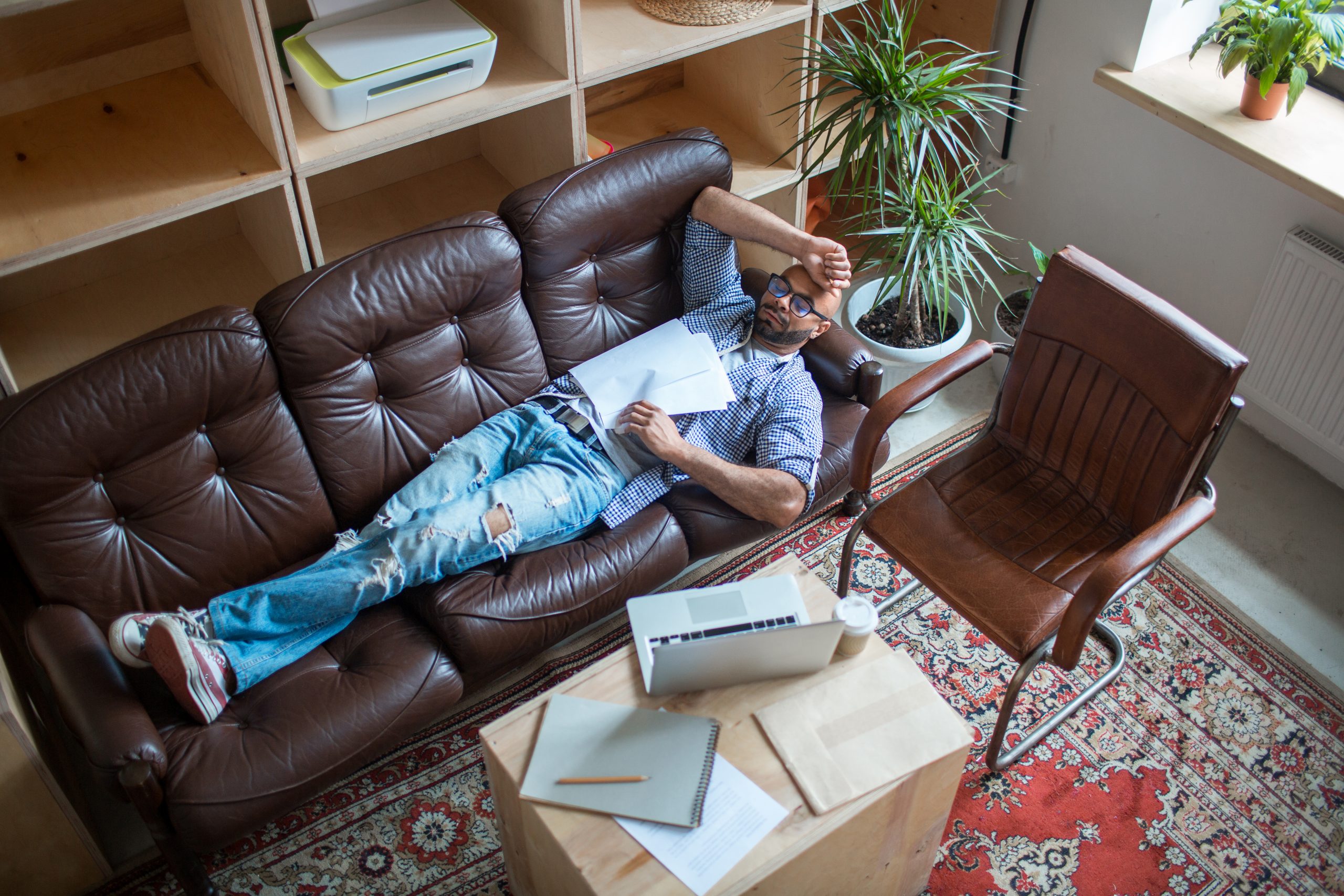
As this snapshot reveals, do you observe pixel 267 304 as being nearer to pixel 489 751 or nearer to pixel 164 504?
pixel 164 504

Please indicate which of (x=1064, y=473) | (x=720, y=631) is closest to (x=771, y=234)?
(x=1064, y=473)

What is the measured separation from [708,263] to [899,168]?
0.56 metres

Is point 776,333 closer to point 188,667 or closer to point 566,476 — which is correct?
point 566,476

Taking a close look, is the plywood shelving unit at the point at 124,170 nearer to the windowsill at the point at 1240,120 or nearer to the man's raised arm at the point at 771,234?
the man's raised arm at the point at 771,234

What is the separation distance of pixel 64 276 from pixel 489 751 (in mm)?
1684

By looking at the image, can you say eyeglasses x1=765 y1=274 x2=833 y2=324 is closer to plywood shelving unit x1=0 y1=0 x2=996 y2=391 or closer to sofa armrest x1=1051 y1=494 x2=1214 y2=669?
plywood shelving unit x1=0 y1=0 x2=996 y2=391

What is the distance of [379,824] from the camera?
2270mm

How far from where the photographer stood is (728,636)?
1.75 m

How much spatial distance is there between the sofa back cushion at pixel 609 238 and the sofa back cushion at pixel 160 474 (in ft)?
2.17

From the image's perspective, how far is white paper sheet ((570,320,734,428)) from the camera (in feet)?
8.30

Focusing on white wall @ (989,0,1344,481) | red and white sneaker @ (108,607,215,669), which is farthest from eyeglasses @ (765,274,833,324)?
red and white sneaker @ (108,607,215,669)

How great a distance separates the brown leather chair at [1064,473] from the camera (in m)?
2.03

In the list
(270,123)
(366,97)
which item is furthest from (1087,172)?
(270,123)

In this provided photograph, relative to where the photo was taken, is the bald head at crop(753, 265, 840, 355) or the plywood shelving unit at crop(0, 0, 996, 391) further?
the bald head at crop(753, 265, 840, 355)
